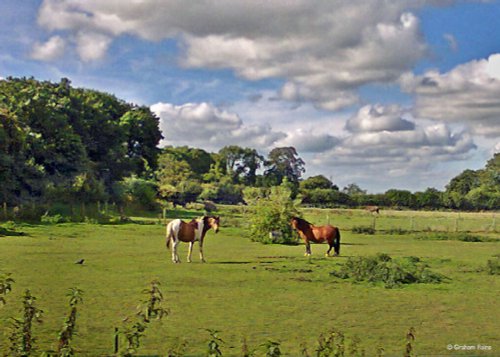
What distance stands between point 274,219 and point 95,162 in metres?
29.9

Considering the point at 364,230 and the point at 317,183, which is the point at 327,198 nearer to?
the point at 317,183

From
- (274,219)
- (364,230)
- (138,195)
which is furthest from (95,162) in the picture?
(274,219)

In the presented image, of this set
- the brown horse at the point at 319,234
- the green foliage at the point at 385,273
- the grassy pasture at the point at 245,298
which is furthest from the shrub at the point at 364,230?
the green foliage at the point at 385,273

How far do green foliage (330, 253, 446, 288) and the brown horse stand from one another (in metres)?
5.52

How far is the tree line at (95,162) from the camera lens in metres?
39.5

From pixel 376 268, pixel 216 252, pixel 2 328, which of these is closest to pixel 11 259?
pixel 216 252

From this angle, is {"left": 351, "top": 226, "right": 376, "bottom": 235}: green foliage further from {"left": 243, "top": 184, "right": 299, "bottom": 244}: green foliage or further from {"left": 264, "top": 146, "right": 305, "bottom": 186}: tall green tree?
{"left": 264, "top": 146, "right": 305, "bottom": 186}: tall green tree

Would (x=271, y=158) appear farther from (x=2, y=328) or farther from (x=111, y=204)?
(x=2, y=328)

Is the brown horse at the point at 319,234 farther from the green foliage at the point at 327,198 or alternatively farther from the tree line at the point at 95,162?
the green foliage at the point at 327,198

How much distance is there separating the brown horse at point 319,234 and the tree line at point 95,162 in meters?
21.9

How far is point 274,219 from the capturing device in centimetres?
2805

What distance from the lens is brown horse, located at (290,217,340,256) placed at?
22297 millimetres

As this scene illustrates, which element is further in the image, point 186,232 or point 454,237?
point 454,237

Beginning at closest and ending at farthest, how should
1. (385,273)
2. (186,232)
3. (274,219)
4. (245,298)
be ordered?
(245,298)
(385,273)
(186,232)
(274,219)
